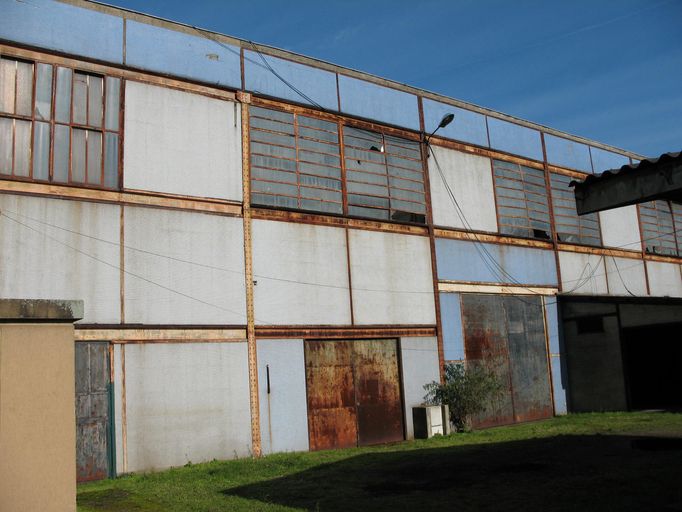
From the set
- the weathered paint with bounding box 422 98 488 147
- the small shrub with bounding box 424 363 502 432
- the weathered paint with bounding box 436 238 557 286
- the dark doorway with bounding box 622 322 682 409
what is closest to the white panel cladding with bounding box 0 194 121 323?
the small shrub with bounding box 424 363 502 432

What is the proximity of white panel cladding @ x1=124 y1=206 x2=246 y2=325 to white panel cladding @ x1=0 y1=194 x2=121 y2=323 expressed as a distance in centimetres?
43

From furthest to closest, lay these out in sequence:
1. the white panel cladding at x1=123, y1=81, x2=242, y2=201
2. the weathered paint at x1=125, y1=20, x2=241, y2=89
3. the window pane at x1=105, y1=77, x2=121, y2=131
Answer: the weathered paint at x1=125, y1=20, x2=241, y2=89
the white panel cladding at x1=123, y1=81, x2=242, y2=201
the window pane at x1=105, y1=77, x2=121, y2=131

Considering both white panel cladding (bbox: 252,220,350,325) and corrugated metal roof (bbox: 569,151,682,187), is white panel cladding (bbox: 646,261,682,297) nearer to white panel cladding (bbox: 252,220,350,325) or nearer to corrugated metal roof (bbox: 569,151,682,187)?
white panel cladding (bbox: 252,220,350,325)

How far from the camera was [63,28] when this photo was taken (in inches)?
579

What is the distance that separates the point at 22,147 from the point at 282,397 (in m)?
8.10

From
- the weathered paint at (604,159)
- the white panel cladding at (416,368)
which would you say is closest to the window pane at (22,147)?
the white panel cladding at (416,368)

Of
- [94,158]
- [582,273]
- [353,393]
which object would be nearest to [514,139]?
[582,273]

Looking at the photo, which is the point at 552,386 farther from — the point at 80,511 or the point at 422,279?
the point at 80,511

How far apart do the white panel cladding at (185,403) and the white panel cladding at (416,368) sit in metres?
5.22

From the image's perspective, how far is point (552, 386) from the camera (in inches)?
917

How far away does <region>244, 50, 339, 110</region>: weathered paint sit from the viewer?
699 inches

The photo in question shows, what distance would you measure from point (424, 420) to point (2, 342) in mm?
13896

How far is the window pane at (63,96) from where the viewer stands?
1444 cm

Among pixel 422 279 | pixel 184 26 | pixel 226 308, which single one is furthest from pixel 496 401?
pixel 184 26
